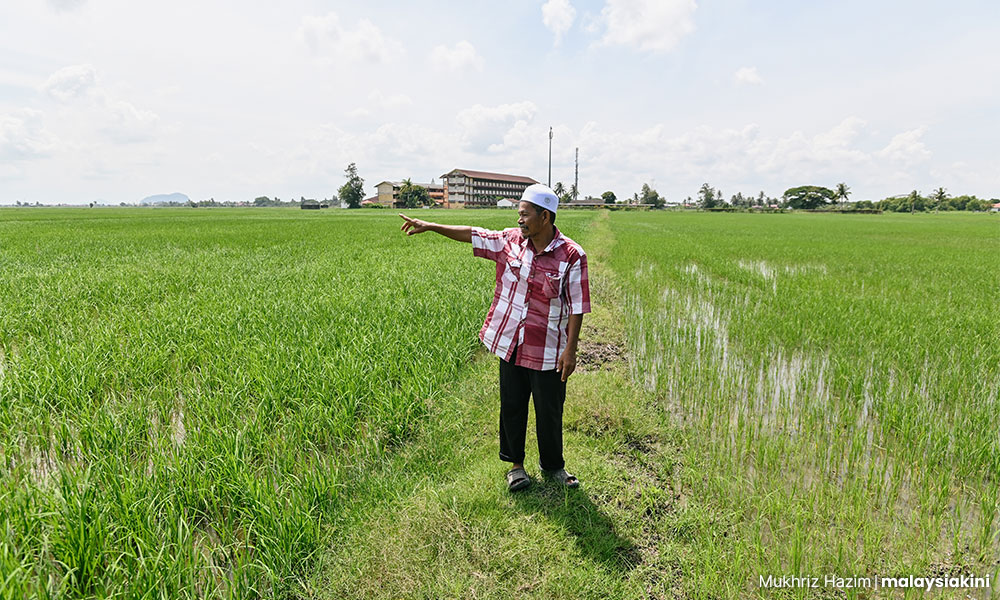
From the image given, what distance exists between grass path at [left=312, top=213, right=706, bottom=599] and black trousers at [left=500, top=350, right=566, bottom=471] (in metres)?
0.18

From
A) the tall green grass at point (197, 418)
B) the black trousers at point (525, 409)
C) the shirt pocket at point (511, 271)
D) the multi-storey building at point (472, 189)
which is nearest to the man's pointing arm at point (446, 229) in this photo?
the shirt pocket at point (511, 271)

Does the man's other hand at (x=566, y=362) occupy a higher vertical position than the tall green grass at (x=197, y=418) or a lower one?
higher

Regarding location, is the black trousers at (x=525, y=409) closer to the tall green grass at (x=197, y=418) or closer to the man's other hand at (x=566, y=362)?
the man's other hand at (x=566, y=362)

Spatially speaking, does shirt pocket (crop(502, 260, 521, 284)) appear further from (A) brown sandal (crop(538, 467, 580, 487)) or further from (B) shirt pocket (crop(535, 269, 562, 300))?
(A) brown sandal (crop(538, 467, 580, 487))

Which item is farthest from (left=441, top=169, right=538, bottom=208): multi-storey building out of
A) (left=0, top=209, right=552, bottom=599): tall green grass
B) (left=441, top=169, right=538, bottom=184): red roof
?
(left=0, top=209, right=552, bottom=599): tall green grass

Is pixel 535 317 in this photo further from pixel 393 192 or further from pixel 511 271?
pixel 393 192

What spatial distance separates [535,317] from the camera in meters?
2.37

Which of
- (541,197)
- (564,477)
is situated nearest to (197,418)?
(564,477)

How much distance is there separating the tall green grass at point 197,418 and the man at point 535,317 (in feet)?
3.23

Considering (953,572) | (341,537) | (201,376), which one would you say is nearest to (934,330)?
(953,572)

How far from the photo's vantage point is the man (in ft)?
7.45

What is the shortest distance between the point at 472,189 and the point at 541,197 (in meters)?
83.7

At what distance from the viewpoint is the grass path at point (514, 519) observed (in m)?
1.95

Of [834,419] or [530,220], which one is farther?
[834,419]
